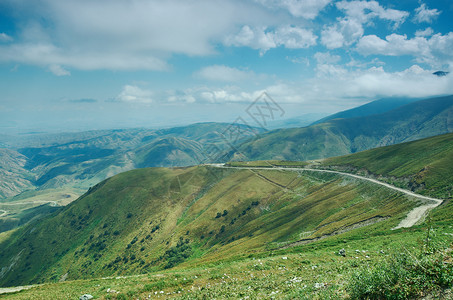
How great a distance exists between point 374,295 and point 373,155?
548ft

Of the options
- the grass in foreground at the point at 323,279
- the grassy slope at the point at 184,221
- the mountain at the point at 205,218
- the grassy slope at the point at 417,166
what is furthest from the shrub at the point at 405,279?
the grassy slope at the point at 417,166

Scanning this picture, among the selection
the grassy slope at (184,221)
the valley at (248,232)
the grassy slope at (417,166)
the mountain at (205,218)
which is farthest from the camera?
the grassy slope at (184,221)

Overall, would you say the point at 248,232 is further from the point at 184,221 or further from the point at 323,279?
the point at 323,279

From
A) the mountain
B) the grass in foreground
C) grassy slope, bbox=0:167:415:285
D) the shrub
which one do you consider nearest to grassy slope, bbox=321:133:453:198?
the mountain

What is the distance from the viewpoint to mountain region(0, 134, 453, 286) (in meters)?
85.5

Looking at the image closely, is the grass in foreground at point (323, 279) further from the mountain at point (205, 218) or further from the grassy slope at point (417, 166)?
the grassy slope at point (417, 166)

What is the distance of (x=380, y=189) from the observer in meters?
97.2

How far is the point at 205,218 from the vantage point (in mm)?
141250

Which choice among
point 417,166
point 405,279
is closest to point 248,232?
point 417,166

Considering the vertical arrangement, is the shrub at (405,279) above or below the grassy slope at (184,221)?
above

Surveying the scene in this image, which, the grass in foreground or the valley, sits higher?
the grass in foreground

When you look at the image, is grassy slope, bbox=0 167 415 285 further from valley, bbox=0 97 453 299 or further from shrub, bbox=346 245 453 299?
shrub, bbox=346 245 453 299

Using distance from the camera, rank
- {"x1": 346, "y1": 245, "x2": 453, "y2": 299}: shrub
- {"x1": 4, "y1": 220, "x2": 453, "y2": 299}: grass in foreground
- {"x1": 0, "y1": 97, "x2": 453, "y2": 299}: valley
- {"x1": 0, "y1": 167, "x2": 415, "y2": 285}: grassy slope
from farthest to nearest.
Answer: {"x1": 0, "y1": 167, "x2": 415, "y2": 285}: grassy slope → {"x1": 0, "y1": 97, "x2": 453, "y2": 299}: valley → {"x1": 4, "y1": 220, "x2": 453, "y2": 299}: grass in foreground → {"x1": 346, "y1": 245, "x2": 453, "y2": 299}: shrub

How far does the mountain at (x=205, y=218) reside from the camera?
85.5 meters
